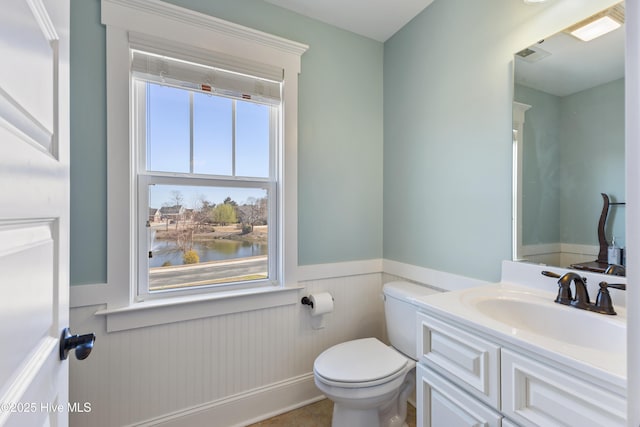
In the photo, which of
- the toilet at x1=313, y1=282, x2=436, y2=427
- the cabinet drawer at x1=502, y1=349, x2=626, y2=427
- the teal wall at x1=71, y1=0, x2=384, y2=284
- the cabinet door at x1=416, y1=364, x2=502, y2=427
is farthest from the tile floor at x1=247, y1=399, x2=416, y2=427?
the cabinet drawer at x1=502, y1=349, x2=626, y2=427

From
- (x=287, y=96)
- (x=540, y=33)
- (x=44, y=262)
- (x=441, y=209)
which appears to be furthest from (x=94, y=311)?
(x=540, y=33)

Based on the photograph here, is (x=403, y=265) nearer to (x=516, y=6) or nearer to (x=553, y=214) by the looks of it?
(x=553, y=214)

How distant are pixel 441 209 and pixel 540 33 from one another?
2.88 ft

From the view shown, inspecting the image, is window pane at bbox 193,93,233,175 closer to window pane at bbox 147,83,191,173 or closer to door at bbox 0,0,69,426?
window pane at bbox 147,83,191,173

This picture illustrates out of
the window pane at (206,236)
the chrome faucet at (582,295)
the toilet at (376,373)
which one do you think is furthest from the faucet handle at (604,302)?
the window pane at (206,236)

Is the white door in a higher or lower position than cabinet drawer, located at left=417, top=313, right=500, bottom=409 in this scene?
higher

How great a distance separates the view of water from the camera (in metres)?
1.49

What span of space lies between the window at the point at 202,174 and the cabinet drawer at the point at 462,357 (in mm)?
1003

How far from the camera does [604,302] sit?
35.2 inches

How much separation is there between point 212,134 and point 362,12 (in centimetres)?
118

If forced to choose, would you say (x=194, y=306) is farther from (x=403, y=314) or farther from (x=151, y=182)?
(x=403, y=314)

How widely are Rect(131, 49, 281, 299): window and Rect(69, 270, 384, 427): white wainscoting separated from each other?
227 mm

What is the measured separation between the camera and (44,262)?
1.57ft

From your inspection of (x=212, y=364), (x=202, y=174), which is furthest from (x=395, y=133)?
(x=212, y=364)
